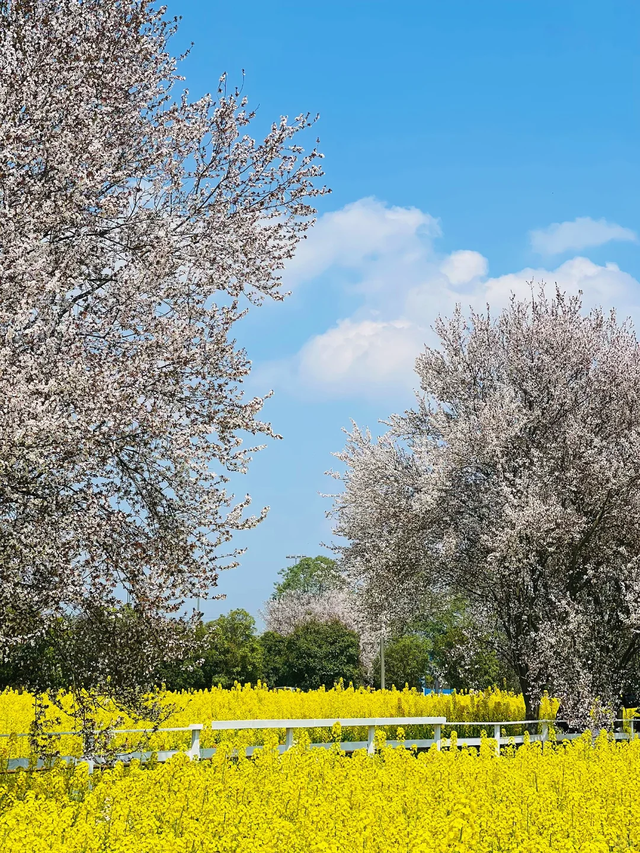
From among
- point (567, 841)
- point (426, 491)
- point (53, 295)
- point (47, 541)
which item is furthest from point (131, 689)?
point (426, 491)

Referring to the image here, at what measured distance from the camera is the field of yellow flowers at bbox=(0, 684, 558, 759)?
1388cm

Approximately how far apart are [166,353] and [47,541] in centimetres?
220

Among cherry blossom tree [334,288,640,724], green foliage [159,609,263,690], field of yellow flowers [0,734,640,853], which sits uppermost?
cherry blossom tree [334,288,640,724]

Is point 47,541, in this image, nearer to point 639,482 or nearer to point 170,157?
point 170,157

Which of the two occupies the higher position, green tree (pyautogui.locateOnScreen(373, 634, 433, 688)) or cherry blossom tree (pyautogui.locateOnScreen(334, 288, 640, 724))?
cherry blossom tree (pyautogui.locateOnScreen(334, 288, 640, 724))

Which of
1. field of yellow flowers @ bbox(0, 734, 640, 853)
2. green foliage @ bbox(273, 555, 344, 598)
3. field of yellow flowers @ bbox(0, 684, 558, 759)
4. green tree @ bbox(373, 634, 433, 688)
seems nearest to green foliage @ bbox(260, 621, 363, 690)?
field of yellow flowers @ bbox(0, 684, 558, 759)

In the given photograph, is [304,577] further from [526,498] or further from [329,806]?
[329,806]

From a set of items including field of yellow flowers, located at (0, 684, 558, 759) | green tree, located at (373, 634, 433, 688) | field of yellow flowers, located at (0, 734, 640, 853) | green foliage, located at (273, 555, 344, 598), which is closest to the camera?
field of yellow flowers, located at (0, 734, 640, 853)

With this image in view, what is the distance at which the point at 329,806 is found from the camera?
7.18 meters

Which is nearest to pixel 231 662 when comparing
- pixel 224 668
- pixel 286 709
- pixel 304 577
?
pixel 224 668

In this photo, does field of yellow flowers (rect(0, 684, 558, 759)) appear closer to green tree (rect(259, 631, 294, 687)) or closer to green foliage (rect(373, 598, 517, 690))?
green foliage (rect(373, 598, 517, 690))

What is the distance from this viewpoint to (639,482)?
57.2 feet

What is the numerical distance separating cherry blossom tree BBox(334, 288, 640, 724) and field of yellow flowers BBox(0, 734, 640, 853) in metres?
6.52

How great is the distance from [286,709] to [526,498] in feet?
21.5
